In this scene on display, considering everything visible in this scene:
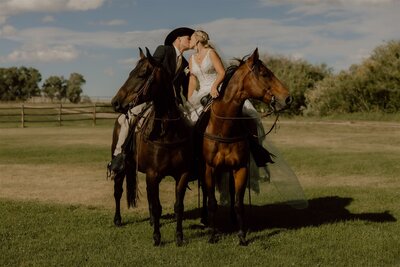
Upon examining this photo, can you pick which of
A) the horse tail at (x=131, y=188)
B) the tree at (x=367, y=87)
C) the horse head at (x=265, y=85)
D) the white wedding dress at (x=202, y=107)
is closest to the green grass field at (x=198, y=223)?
the horse tail at (x=131, y=188)

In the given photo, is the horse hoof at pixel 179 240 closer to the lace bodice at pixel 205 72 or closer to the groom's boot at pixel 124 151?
the groom's boot at pixel 124 151

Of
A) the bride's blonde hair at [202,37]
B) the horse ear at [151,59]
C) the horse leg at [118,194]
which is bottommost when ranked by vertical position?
the horse leg at [118,194]

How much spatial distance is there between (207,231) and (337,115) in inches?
1408

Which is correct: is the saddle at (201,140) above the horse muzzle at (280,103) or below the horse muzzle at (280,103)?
below

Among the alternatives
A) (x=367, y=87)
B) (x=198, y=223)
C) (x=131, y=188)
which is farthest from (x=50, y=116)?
(x=198, y=223)

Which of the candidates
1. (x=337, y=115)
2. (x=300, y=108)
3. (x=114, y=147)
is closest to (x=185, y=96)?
(x=114, y=147)

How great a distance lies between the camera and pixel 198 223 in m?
8.82

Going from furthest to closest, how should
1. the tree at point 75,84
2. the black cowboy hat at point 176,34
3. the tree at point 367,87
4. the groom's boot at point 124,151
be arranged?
the tree at point 75,84, the tree at point 367,87, the groom's boot at point 124,151, the black cowboy hat at point 176,34

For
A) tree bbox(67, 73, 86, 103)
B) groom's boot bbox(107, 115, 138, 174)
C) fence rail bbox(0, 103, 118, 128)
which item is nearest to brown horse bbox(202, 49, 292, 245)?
groom's boot bbox(107, 115, 138, 174)

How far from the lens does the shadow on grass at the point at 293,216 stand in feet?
28.3

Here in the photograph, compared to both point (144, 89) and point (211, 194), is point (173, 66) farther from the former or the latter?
point (211, 194)

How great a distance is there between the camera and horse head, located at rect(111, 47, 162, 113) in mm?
6383

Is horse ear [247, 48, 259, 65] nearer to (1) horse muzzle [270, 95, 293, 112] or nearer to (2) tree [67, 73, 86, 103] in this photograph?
(1) horse muzzle [270, 95, 293, 112]

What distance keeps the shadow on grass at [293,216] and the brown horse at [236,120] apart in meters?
1.33
